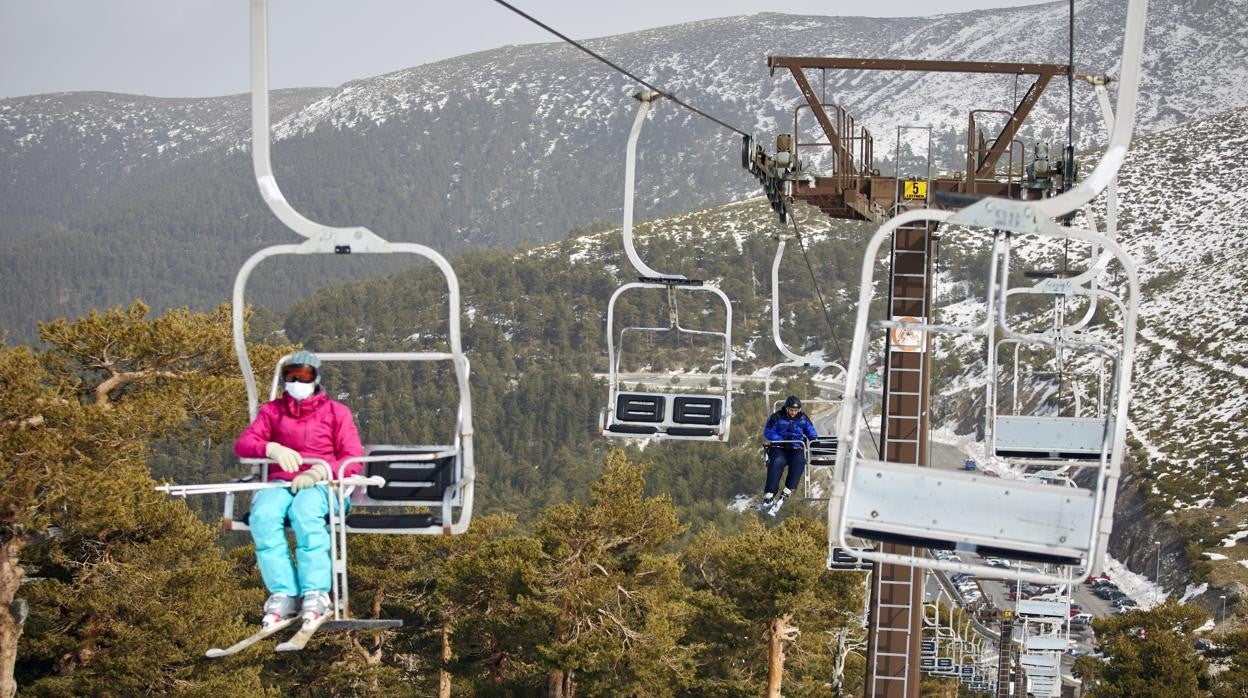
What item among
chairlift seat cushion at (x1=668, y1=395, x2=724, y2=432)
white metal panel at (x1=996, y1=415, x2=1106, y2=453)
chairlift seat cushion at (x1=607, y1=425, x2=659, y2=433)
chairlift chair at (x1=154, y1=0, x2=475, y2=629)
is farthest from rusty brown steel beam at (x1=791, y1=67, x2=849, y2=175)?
chairlift chair at (x1=154, y1=0, x2=475, y2=629)

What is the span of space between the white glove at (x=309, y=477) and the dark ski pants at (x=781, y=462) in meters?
8.60

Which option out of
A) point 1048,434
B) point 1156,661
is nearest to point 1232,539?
point 1156,661

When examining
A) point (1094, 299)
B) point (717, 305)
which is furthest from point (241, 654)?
point (717, 305)

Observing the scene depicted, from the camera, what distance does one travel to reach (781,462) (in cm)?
1609

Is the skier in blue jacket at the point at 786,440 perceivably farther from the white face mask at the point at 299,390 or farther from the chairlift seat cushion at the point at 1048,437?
the white face mask at the point at 299,390

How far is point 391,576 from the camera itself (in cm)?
3572

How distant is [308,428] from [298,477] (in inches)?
16.0

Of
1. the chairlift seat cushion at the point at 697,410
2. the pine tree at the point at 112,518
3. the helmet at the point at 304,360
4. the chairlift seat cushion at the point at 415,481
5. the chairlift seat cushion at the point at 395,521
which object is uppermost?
the helmet at the point at 304,360

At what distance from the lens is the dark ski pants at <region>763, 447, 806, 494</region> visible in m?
16.0

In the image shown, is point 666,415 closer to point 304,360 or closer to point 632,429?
point 632,429

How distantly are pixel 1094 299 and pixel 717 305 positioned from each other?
538 feet

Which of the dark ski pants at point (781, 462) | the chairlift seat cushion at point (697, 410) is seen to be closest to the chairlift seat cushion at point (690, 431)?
the chairlift seat cushion at point (697, 410)

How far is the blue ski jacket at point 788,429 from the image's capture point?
52.5 ft

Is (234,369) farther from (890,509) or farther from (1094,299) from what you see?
(890,509)
